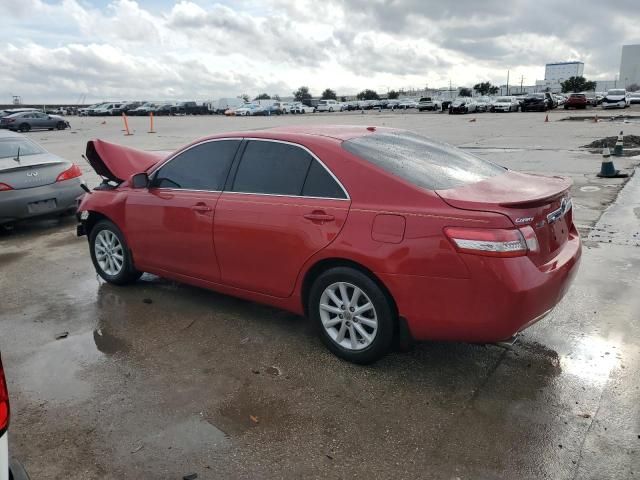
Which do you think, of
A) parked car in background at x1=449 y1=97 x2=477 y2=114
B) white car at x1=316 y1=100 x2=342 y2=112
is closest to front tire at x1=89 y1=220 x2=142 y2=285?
parked car in background at x1=449 y1=97 x2=477 y2=114

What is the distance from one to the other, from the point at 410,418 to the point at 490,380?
723mm

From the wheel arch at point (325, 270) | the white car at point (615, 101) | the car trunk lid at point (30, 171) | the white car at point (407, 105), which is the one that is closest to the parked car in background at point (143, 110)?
the white car at point (407, 105)

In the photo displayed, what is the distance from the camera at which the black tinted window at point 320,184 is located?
377 cm

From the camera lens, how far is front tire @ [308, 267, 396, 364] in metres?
3.56

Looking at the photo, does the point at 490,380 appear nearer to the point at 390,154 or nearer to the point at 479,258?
the point at 479,258

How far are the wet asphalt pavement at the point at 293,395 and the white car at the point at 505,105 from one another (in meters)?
47.6

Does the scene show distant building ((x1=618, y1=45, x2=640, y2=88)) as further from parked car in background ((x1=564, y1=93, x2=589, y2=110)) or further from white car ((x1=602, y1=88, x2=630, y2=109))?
parked car in background ((x1=564, y1=93, x2=589, y2=110))

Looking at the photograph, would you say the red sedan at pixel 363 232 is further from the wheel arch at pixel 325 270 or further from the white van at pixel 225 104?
the white van at pixel 225 104

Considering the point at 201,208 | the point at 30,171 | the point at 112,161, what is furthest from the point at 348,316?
the point at 30,171

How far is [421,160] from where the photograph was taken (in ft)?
13.1

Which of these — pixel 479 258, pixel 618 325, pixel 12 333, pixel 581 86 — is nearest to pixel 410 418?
pixel 479 258

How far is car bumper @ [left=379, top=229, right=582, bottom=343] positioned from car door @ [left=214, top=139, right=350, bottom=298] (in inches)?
25.4

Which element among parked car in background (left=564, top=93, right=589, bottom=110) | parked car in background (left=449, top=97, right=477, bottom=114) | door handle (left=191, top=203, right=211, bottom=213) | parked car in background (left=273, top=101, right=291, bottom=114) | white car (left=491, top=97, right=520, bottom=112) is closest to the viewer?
door handle (left=191, top=203, right=211, bottom=213)

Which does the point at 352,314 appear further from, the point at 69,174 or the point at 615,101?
the point at 615,101
